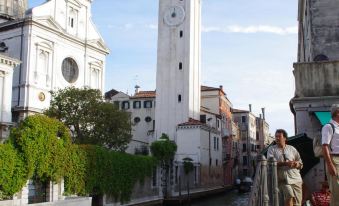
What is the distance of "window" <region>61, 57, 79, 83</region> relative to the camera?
37000 millimetres

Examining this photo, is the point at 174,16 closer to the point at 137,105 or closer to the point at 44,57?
the point at 137,105

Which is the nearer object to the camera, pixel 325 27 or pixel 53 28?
pixel 325 27

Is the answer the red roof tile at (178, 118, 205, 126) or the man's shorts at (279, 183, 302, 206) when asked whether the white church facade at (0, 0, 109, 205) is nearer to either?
the red roof tile at (178, 118, 205, 126)

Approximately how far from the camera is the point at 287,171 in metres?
6.88

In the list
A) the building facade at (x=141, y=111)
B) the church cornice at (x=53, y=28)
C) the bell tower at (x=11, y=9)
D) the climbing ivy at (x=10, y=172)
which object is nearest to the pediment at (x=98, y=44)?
the church cornice at (x=53, y=28)

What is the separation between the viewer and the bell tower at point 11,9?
41513mm

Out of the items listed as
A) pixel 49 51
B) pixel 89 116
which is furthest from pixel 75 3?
pixel 89 116

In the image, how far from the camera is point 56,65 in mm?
35344

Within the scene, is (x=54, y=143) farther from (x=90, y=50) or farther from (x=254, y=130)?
(x=254, y=130)

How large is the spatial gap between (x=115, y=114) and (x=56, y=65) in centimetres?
1051

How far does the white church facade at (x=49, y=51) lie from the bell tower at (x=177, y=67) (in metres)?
6.66

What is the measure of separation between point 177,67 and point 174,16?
17.7 ft

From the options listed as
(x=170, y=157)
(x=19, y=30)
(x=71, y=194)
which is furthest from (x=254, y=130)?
(x=71, y=194)

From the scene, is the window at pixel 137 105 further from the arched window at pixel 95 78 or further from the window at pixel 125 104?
the arched window at pixel 95 78
